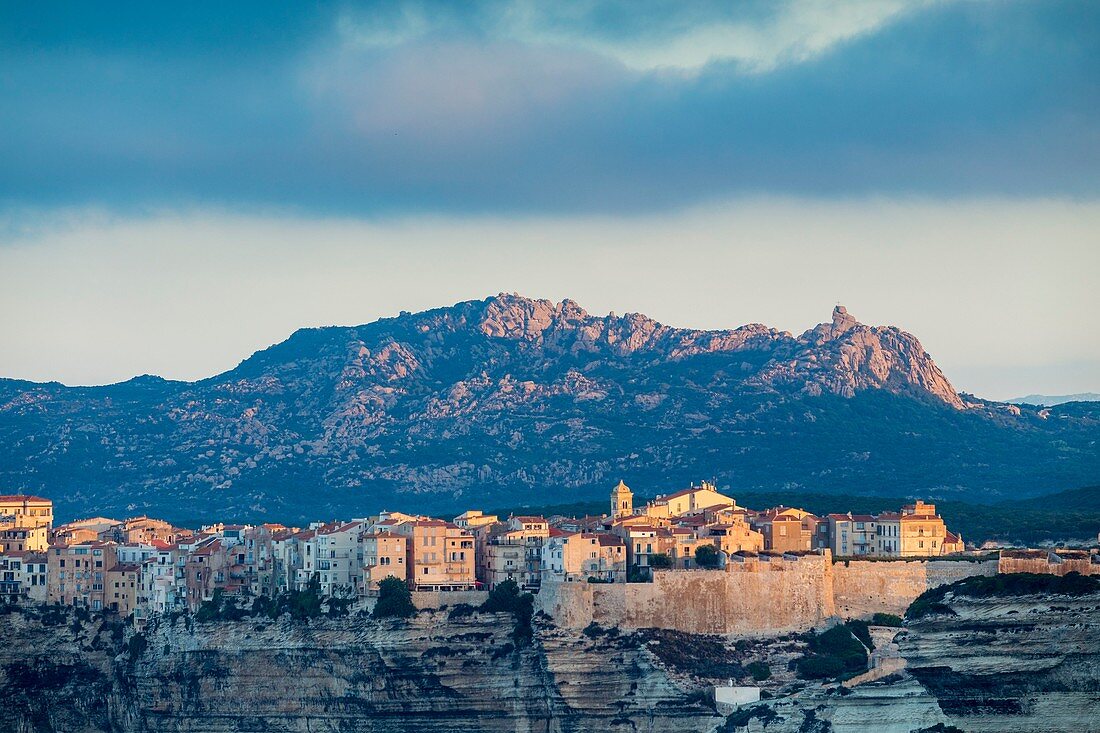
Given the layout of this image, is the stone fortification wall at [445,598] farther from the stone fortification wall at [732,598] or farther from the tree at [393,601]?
the stone fortification wall at [732,598]

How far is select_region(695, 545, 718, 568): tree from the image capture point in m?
100

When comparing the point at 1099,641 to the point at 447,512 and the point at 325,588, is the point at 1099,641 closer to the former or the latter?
the point at 325,588

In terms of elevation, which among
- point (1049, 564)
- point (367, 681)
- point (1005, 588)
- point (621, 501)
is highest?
point (621, 501)

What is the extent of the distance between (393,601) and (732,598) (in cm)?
1445

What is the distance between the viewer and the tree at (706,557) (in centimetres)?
10000

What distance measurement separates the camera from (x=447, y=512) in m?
190

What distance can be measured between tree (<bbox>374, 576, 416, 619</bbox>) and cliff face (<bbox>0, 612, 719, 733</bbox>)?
0.40 meters

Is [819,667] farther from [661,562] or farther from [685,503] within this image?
[685,503]

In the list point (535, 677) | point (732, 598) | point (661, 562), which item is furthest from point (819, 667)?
point (535, 677)

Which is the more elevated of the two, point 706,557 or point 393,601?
point 706,557

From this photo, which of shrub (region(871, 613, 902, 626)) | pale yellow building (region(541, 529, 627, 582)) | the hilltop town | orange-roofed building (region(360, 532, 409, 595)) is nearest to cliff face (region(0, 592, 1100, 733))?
shrub (region(871, 613, 902, 626))

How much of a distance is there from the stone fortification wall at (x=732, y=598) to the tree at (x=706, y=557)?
85.0 inches

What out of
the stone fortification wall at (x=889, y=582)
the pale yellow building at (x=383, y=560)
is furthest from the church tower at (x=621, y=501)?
the stone fortification wall at (x=889, y=582)

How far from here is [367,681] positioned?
101m
